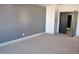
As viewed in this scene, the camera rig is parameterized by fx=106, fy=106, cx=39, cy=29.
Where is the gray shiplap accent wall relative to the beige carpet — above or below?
above

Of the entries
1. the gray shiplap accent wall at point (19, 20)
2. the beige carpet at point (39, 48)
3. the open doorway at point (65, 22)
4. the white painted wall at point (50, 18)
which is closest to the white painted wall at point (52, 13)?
the white painted wall at point (50, 18)

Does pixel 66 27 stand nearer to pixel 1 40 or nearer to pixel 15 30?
pixel 15 30

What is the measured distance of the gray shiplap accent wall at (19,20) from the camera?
407 cm

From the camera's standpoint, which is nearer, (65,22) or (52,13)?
(52,13)

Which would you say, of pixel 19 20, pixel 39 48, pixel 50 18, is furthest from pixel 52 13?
pixel 39 48

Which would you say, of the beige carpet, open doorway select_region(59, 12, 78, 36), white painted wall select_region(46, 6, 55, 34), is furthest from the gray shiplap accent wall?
open doorway select_region(59, 12, 78, 36)

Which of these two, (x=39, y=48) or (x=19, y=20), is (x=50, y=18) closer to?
(x=19, y=20)

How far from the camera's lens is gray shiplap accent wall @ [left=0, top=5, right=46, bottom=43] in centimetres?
407

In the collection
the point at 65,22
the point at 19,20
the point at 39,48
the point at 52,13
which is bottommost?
the point at 39,48

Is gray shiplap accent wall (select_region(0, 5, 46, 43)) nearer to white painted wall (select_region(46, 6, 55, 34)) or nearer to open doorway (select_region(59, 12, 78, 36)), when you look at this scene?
white painted wall (select_region(46, 6, 55, 34))

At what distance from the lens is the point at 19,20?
4742 millimetres

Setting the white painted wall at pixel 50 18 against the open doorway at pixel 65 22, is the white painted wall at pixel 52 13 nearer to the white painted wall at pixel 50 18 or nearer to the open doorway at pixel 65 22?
the white painted wall at pixel 50 18
